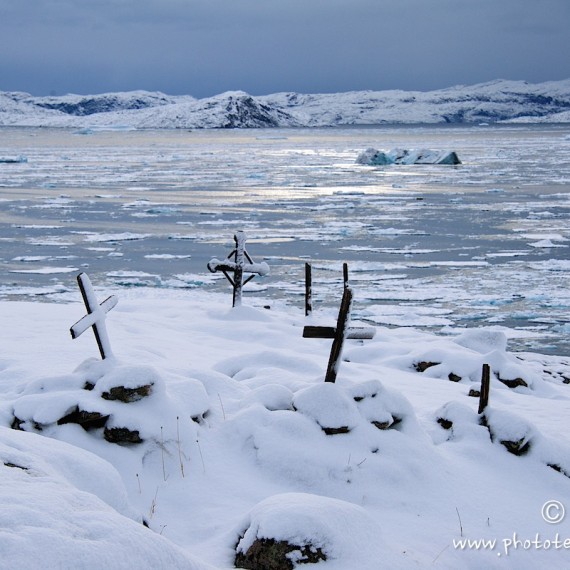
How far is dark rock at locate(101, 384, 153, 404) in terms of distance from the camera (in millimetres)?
5562

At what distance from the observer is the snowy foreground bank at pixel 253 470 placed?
3525 millimetres

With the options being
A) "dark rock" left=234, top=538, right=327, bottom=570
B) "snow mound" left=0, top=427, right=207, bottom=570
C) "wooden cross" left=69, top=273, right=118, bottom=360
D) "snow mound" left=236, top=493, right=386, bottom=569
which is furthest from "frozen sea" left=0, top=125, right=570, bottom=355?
"snow mound" left=0, top=427, right=207, bottom=570

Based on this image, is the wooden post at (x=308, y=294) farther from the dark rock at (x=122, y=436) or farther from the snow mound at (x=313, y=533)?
the snow mound at (x=313, y=533)

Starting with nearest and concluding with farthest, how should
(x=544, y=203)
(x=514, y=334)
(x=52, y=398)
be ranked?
(x=52, y=398)
(x=514, y=334)
(x=544, y=203)

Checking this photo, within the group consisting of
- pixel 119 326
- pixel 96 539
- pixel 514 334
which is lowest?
pixel 514 334

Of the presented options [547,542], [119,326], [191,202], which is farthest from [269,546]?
[191,202]

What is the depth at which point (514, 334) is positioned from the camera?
1164 centimetres

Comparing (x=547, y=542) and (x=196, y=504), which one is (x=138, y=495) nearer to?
(x=196, y=504)

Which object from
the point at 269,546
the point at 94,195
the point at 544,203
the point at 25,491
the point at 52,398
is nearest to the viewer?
the point at 25,491

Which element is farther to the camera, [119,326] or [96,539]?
[119,326]

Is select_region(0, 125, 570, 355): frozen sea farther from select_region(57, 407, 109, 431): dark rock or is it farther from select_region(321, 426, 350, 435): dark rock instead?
select_region(57, 407, 109, 431): dark rock

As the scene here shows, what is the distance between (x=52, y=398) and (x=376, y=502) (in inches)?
94.4

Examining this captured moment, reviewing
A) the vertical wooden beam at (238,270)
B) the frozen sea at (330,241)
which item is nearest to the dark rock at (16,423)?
the vertical wooden beam at (238,270)

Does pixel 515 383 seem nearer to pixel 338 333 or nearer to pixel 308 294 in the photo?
pixel 338 333
